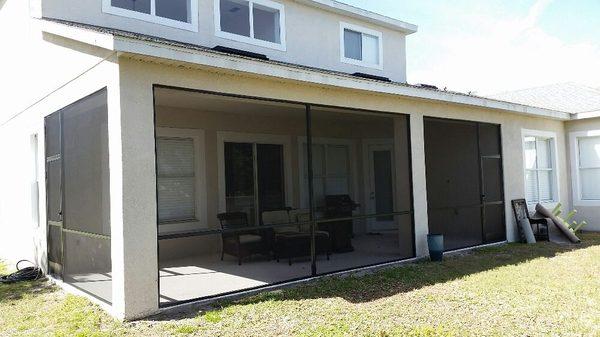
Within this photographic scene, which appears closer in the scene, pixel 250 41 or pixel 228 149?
pixel 250 41

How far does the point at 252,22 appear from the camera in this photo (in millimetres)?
9539

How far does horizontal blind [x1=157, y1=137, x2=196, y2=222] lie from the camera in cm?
902

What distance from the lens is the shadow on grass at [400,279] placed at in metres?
5.71

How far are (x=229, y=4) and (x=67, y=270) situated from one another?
575cm

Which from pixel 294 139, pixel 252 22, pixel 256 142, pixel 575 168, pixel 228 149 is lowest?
pixel 575 168

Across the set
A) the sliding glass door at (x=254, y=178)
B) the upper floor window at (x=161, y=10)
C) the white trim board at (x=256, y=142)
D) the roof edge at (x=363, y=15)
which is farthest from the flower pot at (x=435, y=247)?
the roof edge at (x=363, y=15)

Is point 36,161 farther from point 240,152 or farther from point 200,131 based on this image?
point 240,152

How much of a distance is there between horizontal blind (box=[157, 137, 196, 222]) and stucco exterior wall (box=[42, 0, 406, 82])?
6.91 feet

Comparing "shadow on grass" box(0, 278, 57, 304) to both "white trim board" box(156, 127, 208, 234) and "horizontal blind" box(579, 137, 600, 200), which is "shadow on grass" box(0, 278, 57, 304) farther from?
"horizontal blind" box(579, 137, 600, 200)

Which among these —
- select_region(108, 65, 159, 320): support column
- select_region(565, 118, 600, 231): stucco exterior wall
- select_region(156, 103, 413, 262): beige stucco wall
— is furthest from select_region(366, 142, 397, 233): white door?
select_region(108, 65, 159, 320): support column

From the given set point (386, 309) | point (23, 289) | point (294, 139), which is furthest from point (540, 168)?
point (23, 289)

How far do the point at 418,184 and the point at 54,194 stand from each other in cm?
603

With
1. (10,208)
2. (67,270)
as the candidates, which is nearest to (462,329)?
(67,270)

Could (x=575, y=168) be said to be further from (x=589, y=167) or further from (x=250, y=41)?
(x=250, y=41)
